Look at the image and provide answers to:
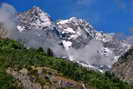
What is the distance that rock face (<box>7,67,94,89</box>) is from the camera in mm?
170875

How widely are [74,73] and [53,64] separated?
10799 mm

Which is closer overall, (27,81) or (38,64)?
(27,81)

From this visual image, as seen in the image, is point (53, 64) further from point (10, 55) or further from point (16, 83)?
point (16, 83)

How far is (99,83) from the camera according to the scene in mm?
194750

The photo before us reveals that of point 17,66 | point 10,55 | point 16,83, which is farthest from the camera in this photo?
point 10,55

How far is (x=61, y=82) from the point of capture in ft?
578

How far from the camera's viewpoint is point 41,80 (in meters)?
174

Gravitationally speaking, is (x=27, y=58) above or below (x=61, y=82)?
above

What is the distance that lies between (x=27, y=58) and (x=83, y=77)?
26.9m

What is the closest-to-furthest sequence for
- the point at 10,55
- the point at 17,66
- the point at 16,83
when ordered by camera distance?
the point at 16,83 < the point at 17,66 < the point at 10,55

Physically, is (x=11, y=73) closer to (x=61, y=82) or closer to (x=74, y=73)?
(x=61, y=82)

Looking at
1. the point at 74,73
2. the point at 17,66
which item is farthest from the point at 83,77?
the point at 17,66

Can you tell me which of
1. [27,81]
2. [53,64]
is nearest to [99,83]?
[53,64]

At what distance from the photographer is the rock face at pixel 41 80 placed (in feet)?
561
